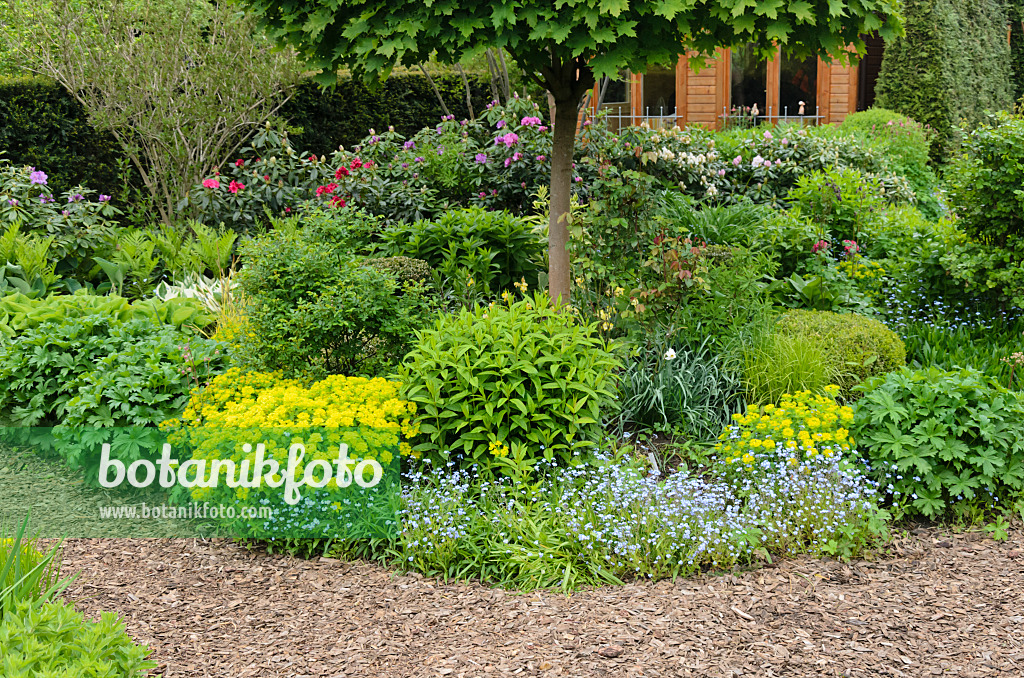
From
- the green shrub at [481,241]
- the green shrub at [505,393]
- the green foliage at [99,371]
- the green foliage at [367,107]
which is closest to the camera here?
the green shrub at [505,393]

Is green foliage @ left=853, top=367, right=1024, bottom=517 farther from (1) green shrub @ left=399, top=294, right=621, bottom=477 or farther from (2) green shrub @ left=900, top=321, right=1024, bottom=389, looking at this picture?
(1) green shrub @ left=399, top=294, right=621, bottom=477

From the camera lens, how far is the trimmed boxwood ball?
16.9 feet

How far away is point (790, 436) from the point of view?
14.1 ft

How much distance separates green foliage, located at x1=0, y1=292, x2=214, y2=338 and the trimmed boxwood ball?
401 cm

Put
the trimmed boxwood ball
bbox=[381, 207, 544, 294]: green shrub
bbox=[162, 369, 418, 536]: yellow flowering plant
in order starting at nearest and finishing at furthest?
bbox=[162, 369, 418, 536]: yellow flowering plant, the trimmed boxwood ball, bbox=[381, 207, 544, 294]: green shrub

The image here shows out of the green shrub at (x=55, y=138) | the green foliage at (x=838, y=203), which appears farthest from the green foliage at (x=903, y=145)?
the green shrub at (x=55, y=138)

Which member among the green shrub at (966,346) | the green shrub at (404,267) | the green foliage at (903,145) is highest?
the green foliage at (903,145)

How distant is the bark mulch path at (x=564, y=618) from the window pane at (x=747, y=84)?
1213 cm

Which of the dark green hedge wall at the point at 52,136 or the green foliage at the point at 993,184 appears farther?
the dark green hedge wall at the point at 52,136

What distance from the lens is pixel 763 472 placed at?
4.23 metres

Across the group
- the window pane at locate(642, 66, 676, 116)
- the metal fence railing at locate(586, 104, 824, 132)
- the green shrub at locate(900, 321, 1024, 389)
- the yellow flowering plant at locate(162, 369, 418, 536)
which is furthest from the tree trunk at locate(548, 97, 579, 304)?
the window pane at locate(642, 66, 676, 116)

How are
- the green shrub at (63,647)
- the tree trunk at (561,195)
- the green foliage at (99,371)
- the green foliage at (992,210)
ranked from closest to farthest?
the green shrub at (63,647)
the green foliage at (99,371)
the tree trunk at (561,195)
the green foliage at (992,210)

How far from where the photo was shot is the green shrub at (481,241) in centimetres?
674

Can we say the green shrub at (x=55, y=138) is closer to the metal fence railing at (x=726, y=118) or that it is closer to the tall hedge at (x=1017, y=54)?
the metal fence railing at (x=726, y=118)
